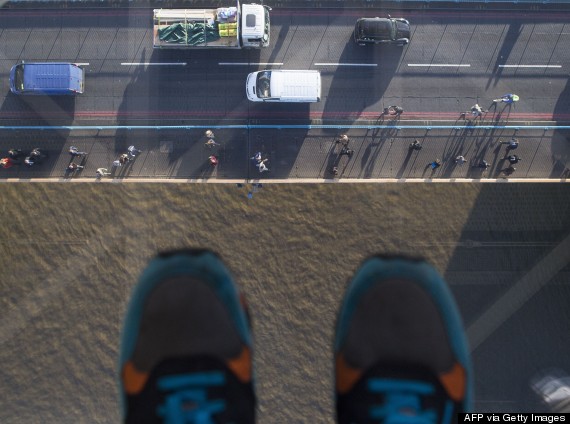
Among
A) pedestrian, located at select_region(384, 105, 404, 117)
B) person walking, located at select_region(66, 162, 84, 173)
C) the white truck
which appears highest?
the white truck

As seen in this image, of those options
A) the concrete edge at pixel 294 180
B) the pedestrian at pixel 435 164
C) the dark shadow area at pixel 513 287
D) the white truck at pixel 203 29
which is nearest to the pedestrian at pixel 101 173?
the concrete edge at pixel 294 180

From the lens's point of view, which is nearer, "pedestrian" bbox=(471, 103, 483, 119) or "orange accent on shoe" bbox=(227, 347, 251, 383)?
"orange accent on shoe" bbox=(227, 347, 251, 383)

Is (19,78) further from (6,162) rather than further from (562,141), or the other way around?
(562,141)

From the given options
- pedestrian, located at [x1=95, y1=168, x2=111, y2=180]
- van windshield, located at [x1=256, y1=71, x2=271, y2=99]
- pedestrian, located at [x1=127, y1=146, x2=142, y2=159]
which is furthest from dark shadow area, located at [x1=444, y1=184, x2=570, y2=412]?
pedestrian, located at [x1=95, y1=168, x2=111, y2=180]

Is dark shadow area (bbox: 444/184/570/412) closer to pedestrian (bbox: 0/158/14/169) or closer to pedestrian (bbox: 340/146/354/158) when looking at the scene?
pedestrian (bbox: 340/146/354/158)

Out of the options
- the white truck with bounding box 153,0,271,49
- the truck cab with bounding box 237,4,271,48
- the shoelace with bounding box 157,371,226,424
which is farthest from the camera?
the white truck with bounding box 153,0,271,49

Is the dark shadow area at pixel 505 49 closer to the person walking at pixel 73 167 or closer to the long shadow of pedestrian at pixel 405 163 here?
the long shadow of pedestrian at pixel 405 163
